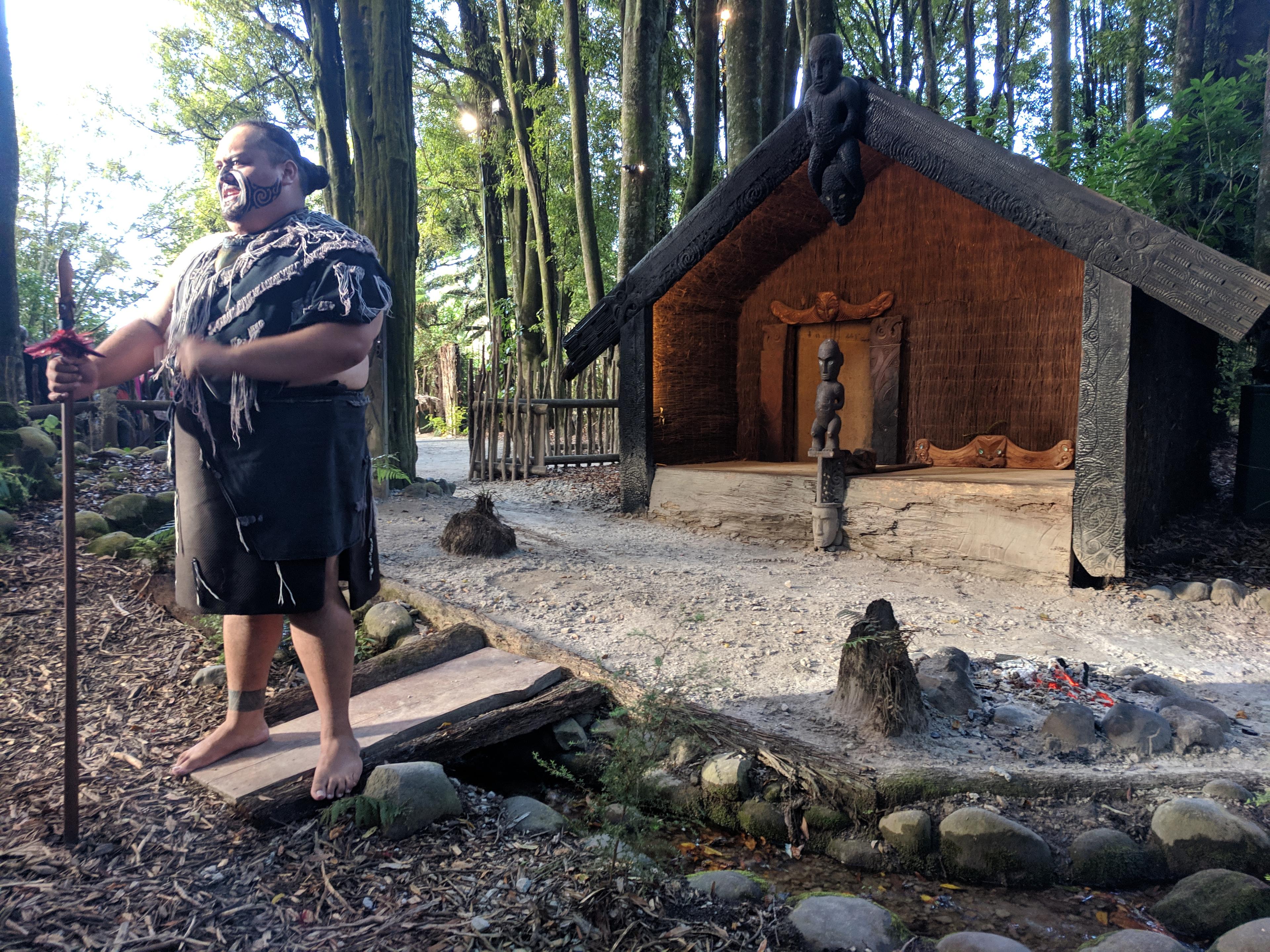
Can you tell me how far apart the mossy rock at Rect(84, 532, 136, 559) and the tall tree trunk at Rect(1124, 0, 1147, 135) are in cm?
1523

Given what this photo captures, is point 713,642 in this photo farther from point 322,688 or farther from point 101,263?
point 101,263

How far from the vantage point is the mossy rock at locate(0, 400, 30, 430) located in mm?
6027

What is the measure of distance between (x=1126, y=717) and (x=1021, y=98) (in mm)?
26010

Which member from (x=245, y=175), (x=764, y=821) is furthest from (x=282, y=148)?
(x=764, y=821)

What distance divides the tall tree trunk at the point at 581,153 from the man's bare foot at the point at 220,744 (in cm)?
1027

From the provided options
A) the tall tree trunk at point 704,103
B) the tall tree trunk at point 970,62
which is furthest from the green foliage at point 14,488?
the tall tree trunk at point 970,62

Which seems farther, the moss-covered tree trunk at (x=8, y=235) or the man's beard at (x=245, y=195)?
the moss-covered tree trunk at (x=8, y=235)

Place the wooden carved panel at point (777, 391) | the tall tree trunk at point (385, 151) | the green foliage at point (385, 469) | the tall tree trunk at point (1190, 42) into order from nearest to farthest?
the green foliage at point (385, 469) < the tall tree trunk at point (385, 151) < the wooden carved panel at point (777, 391) < the tall tree trunk at point (1190, 42)

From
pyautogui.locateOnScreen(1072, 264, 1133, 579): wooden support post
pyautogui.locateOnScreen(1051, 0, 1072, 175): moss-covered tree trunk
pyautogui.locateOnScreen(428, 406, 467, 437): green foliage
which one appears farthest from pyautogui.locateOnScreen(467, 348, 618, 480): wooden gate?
pyautogui.locateOnScreen(428, 406, 467, 437): green foliage

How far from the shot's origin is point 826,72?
5.94 metres

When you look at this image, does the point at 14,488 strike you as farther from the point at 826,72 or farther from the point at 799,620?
the point at 826,72

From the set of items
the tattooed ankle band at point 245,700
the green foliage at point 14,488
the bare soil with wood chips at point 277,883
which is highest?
the green foliage at point 14,488

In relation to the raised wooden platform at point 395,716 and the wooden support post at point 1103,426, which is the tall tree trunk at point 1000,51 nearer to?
the wooden support post at point 1103,426

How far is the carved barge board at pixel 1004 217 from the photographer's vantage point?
14.0 feet
